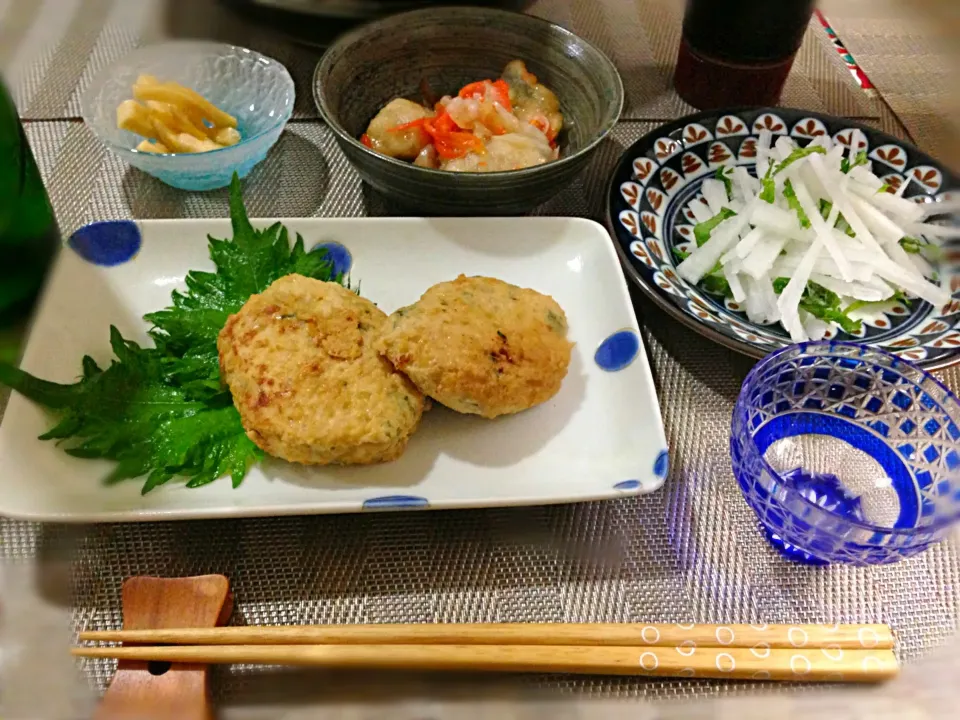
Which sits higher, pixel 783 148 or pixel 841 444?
pixel 783 148

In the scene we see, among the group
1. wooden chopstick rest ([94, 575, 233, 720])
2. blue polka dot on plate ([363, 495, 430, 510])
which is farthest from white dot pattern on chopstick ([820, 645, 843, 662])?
wooden chopstick rest ([94, 575, 233, 720])

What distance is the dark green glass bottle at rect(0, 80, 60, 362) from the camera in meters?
1.24

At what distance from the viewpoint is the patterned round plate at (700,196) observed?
1.29 meters

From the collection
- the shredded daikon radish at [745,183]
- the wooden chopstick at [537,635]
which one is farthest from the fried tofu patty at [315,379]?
the shredded daikon radish at [745,183]

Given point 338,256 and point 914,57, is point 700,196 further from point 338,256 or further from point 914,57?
point 338,256

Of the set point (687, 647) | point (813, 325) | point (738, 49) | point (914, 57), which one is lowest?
point (687, 647)

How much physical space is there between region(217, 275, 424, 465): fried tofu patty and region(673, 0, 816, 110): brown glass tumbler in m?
1.30

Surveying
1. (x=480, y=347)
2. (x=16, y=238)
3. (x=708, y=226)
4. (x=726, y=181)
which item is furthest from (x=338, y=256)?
(x=726, y=181)

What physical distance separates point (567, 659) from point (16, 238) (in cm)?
124

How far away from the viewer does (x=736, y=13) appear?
1766 mm

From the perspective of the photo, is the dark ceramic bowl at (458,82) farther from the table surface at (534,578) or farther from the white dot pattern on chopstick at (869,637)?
the white dot pattern on chopstick at (869,637)

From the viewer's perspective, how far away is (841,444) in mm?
1216

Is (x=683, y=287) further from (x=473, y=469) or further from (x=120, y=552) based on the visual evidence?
(x=120, y=552)

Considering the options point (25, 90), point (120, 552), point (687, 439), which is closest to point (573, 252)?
point (687, 439)
